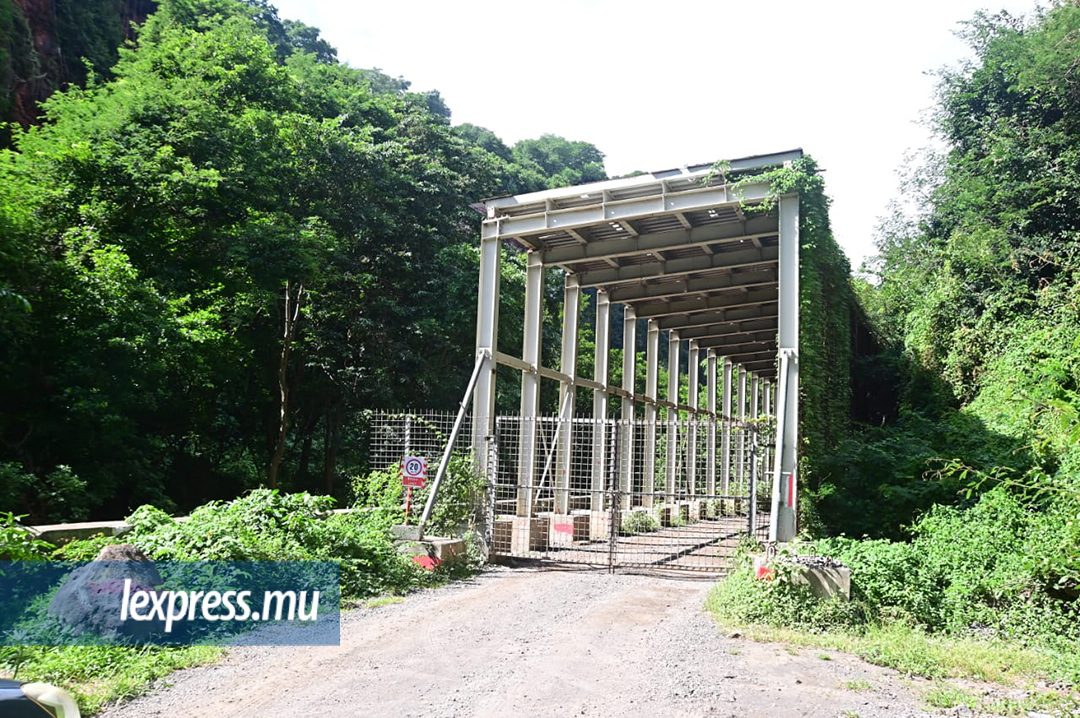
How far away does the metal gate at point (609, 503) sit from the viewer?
11508mm

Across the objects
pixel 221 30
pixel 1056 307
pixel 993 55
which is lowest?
pixel 1056 307

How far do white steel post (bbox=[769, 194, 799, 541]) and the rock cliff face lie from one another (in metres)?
17.2

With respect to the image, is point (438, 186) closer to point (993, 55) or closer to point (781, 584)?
point (993, 55)

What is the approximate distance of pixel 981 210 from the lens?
17797 mm

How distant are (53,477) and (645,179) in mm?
10430

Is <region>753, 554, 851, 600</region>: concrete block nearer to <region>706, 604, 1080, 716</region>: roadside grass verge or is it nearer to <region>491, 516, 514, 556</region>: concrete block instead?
<region>706, 604, 1080, 716</region>: roadside grass verge

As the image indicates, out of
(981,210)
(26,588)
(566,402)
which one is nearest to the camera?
(26,588)

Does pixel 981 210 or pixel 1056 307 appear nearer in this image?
pixel 1056 307

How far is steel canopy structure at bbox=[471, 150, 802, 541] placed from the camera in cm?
1182

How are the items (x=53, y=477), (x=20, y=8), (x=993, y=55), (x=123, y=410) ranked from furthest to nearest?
(x=20, y=8), (x=993, y=55), (x=123, y=410), (x=53, y=477)

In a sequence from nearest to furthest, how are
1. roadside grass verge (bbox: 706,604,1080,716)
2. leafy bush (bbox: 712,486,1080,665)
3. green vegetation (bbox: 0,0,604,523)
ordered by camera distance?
roadside grass verge (bbox: 706,604,1080,716)
leafy bush (bbox: 712,486,1080,665)
green vegetation (bbox: 0,0,604,523)

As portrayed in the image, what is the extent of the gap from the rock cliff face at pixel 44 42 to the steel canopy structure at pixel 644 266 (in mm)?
12750

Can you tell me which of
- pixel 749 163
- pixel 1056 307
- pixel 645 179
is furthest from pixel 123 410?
pixel 1056 307

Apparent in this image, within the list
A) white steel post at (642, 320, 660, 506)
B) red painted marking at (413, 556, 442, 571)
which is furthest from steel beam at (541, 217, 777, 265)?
red painted marking at (413, 556, 442, 571)
